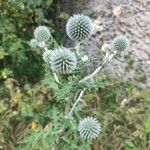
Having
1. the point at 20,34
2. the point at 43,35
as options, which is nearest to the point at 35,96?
the point at 20,34

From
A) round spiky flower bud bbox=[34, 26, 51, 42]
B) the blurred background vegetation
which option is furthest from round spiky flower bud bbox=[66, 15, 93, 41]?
the blurred background vegetation

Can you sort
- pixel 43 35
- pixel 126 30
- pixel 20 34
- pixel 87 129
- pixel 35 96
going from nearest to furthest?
pixel 87 129 → pixel 43 35 → pixel 35 96 → pixel 126 30 → pixel 20 34

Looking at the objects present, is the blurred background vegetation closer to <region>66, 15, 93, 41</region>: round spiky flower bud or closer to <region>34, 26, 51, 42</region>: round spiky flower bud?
<region>34, 26, 51, 42</region>: round spiky flower bud

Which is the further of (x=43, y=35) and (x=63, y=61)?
(x=43, y=35)

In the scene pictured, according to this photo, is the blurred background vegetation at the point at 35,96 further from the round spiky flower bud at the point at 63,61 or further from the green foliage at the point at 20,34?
the round spiky flower bud at the point at 63,61

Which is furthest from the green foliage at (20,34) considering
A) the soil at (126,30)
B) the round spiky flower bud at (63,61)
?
the round spiky flower bud at (63,61)

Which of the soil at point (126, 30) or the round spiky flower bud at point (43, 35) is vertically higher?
the round spiky flower bud at point (43, 35)

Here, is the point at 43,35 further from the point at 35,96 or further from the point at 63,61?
the point at 35,96
